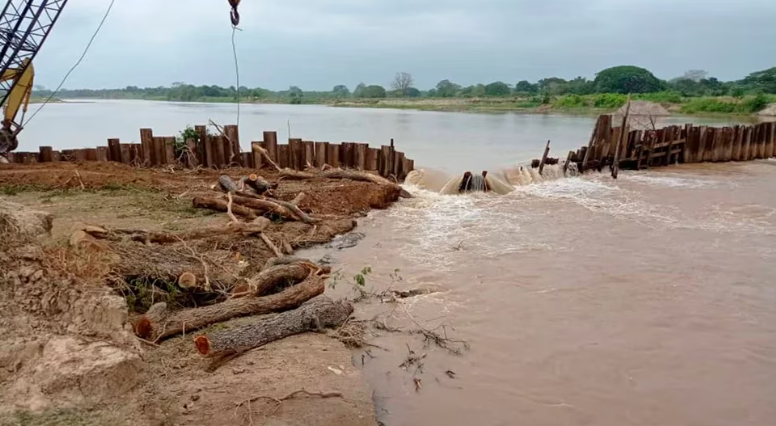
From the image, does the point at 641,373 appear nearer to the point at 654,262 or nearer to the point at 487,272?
the point at 487,272

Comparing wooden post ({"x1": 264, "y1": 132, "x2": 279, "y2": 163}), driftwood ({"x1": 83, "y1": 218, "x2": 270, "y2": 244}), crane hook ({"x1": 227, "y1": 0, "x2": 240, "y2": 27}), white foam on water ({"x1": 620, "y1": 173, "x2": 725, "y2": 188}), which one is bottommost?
white foam on water ({"x1": 620, "y1": 173, "x2": 725, "y2": 188})

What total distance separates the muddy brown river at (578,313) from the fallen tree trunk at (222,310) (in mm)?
979

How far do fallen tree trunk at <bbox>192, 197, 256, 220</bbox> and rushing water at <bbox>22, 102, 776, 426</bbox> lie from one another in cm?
194

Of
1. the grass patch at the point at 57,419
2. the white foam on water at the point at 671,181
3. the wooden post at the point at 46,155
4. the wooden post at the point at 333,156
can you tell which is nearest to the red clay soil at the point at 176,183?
the wooden post at the point at 46,155

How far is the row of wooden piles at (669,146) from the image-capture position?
19.9 meters

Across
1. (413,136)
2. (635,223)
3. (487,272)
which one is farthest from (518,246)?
(413,136)

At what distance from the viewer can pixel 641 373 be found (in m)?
5.70

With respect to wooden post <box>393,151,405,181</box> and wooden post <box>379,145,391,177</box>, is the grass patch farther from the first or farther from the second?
wooden post <box>393,151,405,181</box>

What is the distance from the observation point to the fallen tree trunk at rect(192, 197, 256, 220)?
10383mm

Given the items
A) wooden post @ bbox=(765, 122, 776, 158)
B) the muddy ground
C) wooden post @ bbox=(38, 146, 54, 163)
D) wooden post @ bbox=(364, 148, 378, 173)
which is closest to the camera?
the muddy ground

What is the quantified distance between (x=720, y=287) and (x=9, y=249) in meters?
9.26

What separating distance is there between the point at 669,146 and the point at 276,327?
20.5 metres

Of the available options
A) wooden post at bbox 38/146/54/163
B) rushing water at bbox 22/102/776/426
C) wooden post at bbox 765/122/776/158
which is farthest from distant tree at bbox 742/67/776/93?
wooden post at bbox 38/146/54/163

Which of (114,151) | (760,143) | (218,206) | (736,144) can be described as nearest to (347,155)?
(218,206)
